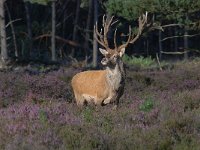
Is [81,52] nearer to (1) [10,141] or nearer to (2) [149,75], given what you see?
(2) [149,75]

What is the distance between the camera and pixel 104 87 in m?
11.9

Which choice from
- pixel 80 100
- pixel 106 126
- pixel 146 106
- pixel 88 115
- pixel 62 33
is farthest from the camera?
pixel 62 33

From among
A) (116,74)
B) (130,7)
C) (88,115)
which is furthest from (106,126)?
(130,7)

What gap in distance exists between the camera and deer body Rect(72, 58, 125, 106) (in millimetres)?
11852

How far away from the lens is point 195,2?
17.5 m

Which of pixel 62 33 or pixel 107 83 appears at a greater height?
pixel 107 83

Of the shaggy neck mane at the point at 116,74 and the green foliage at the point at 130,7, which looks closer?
the shaggy neck mane at the point at 116,74

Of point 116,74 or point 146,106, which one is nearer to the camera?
point 146,106

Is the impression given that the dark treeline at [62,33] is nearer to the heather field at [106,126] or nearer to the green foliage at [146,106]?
the green foliage at [146,106]

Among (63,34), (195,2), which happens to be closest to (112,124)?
(195,2)

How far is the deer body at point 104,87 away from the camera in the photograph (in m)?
11.9

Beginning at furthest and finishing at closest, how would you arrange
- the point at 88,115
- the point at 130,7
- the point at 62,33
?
the point at 62,33 → the point at 130,7 → the point at 88,115

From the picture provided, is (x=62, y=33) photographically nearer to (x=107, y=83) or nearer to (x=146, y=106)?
(x=107, y=83)

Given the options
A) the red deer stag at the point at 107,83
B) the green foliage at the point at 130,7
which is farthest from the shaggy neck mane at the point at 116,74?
the green foliage at the point at 130,7
